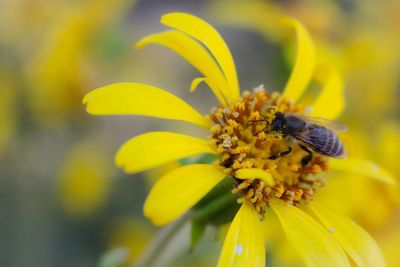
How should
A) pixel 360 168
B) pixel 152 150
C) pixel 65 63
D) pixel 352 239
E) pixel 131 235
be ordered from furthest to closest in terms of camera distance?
pixel 131 235 < pixel 65 63 < pixel 360 168 < pixel 352 239 < pixel 152 150

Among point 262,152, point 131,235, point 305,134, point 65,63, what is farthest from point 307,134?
point 131,235

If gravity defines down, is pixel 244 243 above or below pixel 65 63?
below

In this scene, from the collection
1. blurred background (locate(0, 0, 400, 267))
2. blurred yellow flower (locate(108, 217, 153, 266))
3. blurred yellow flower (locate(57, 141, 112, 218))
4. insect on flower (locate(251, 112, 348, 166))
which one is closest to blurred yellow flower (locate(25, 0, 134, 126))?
blurred background (locate(0, 0, 400, 267))

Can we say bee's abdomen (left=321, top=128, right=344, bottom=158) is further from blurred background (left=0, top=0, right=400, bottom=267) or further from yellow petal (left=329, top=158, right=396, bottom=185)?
blurred background (left=0, top=0, right=400, bottom=267)

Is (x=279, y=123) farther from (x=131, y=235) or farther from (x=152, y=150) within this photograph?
(x=131, y=235)

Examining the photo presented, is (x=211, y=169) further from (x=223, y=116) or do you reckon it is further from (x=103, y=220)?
(x=103, y=220)

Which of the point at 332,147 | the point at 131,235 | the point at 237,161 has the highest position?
the point at 332,147
